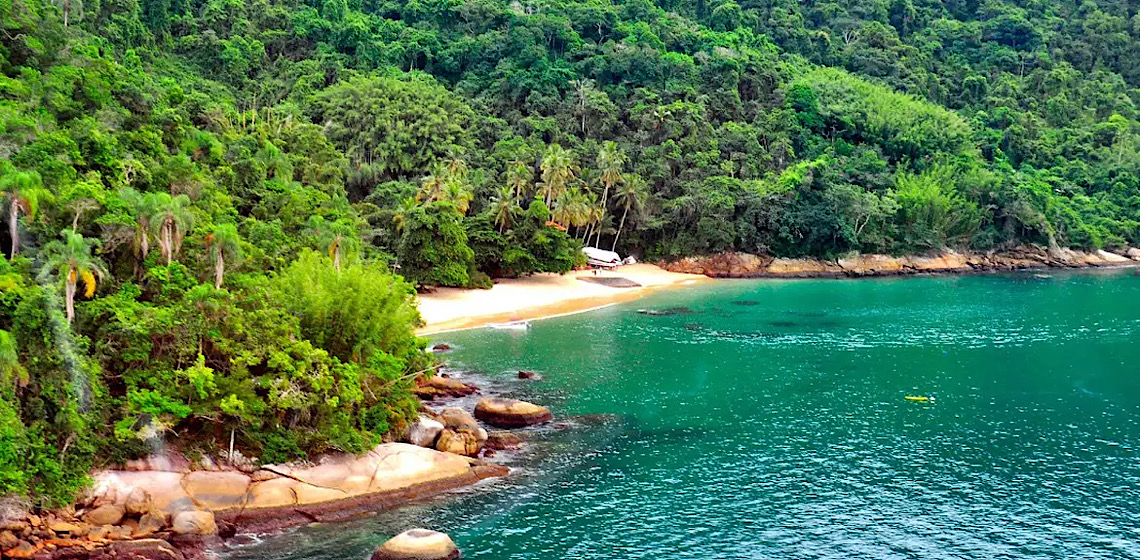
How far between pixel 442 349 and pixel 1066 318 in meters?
53.1

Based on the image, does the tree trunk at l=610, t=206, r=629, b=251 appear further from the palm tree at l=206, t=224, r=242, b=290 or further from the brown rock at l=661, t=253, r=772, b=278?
the palm tree at l=206, t=224, r=242, b=290

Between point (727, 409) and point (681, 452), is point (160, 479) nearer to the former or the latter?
point (681, 452)

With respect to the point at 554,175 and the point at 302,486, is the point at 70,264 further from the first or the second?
the point at 554,175

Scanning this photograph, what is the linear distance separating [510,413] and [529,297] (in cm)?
4113

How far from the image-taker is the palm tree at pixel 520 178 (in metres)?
101

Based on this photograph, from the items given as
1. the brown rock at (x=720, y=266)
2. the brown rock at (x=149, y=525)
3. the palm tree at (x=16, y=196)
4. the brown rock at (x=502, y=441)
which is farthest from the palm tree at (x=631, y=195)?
the brown rock at (x=149, y=525)

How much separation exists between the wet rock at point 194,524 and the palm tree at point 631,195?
3165 inches

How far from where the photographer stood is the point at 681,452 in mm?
40938

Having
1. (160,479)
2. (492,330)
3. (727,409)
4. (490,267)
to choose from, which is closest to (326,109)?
(490,267)

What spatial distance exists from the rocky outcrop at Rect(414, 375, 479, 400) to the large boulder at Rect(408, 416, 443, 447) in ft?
28.7

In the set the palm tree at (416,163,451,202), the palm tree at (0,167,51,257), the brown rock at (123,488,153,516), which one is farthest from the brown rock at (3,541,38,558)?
the palm tree at (416,163,451,202)

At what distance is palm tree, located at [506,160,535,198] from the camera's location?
330ft

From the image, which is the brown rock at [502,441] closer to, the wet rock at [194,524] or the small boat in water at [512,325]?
the wet rock at [194,524]

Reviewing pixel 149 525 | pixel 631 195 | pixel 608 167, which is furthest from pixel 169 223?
pixel 631 195
